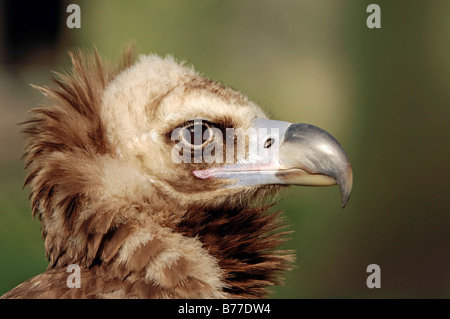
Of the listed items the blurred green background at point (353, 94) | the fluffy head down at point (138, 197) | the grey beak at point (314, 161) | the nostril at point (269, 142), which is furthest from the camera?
the blurred green background at point (353, 94)

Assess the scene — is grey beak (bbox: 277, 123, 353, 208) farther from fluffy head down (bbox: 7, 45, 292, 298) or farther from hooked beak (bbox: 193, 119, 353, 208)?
fluffy head down (bbox: 7, 45, 292, 298)

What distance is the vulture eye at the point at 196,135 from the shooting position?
1.25 m

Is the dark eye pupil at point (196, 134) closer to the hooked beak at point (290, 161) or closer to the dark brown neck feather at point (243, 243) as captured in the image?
the hooked beak at point (290, 161)

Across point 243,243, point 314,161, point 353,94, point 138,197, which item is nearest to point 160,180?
point 138,197

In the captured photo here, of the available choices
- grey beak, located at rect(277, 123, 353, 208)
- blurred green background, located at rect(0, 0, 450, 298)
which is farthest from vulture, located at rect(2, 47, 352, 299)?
blurred green background, located at rect(0, 0, 450, 298)

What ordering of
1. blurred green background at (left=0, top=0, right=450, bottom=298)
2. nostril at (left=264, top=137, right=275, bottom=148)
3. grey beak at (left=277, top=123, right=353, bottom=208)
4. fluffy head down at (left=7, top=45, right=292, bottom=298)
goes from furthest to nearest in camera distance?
1. blurred green background at (left=0, top=0, right=450, bottom=298)
2. nostril at (left=264, top=137, right=275, bottom=148)
3. grey beak at (left=277, top=123, right=353, bottom=208)
4. fluffy head down at (left=7, top=45, right=292, bottom=298)

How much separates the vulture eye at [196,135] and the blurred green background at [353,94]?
2.36m

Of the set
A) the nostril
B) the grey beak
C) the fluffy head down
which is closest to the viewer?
the fluffy head down

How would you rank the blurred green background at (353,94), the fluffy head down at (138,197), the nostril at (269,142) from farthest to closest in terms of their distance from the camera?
the blurred green background at (353,94)
the nostril at (269,142)
the fluffy head down at (138,197)

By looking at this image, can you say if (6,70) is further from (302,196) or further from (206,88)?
(206,88)

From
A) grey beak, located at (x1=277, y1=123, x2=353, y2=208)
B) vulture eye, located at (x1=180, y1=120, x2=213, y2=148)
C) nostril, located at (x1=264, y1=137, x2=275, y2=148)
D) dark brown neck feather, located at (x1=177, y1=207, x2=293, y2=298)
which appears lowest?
dark brown neck feather, located at (x1=177, y1=207, x2=293, y2=298)

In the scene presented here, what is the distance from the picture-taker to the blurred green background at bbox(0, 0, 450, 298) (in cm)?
363

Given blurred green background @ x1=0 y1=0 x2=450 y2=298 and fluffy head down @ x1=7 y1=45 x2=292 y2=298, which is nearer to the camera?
fluffy head down @ x1=7 y1=45 x2=292 y2=298

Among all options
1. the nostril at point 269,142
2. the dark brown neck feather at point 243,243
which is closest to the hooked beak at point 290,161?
the nostril at point 269,142
